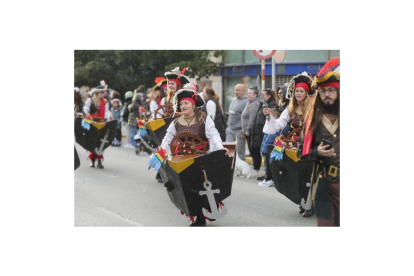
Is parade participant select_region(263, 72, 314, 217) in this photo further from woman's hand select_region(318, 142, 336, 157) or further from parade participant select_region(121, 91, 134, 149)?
parade participant select_region(121, 91, 134, 149)

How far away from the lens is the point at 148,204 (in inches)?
292

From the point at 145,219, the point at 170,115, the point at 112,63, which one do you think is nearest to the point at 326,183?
the point at 145,219

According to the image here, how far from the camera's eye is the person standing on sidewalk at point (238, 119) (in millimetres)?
9812

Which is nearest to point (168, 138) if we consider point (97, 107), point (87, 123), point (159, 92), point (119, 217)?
point (119, 217)

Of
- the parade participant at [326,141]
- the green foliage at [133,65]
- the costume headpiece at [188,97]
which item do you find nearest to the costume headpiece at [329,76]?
the parade participant at [326,141]

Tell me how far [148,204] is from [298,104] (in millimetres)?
2729

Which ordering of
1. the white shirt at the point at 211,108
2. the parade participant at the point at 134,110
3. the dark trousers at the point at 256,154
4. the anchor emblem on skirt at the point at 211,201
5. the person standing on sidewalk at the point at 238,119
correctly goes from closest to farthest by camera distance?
1. the anchor emblem on skirt at the point at 211,201
2. the dark trousers at the point at 256,154
3. the white shirt at the point at 211,108
4. the person standing on sidewalk at the point at 238,119
5. the parade participant at the point at 134,110

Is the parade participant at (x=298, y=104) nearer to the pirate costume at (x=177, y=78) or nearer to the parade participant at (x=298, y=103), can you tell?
the parade participant at (x=298, y=103)

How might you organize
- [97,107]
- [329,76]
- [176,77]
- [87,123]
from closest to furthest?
1. [329,76]
2. [176,77]
3. [87,123]
4. [97,107]

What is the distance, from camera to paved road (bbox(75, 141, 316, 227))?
20.9ft

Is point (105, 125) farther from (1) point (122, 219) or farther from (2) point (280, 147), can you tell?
(2) point (280, 147)

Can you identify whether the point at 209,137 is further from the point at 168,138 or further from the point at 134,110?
the point at 134,110

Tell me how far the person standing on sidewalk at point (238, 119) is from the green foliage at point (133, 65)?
6.31 meters

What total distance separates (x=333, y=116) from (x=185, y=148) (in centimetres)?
232
